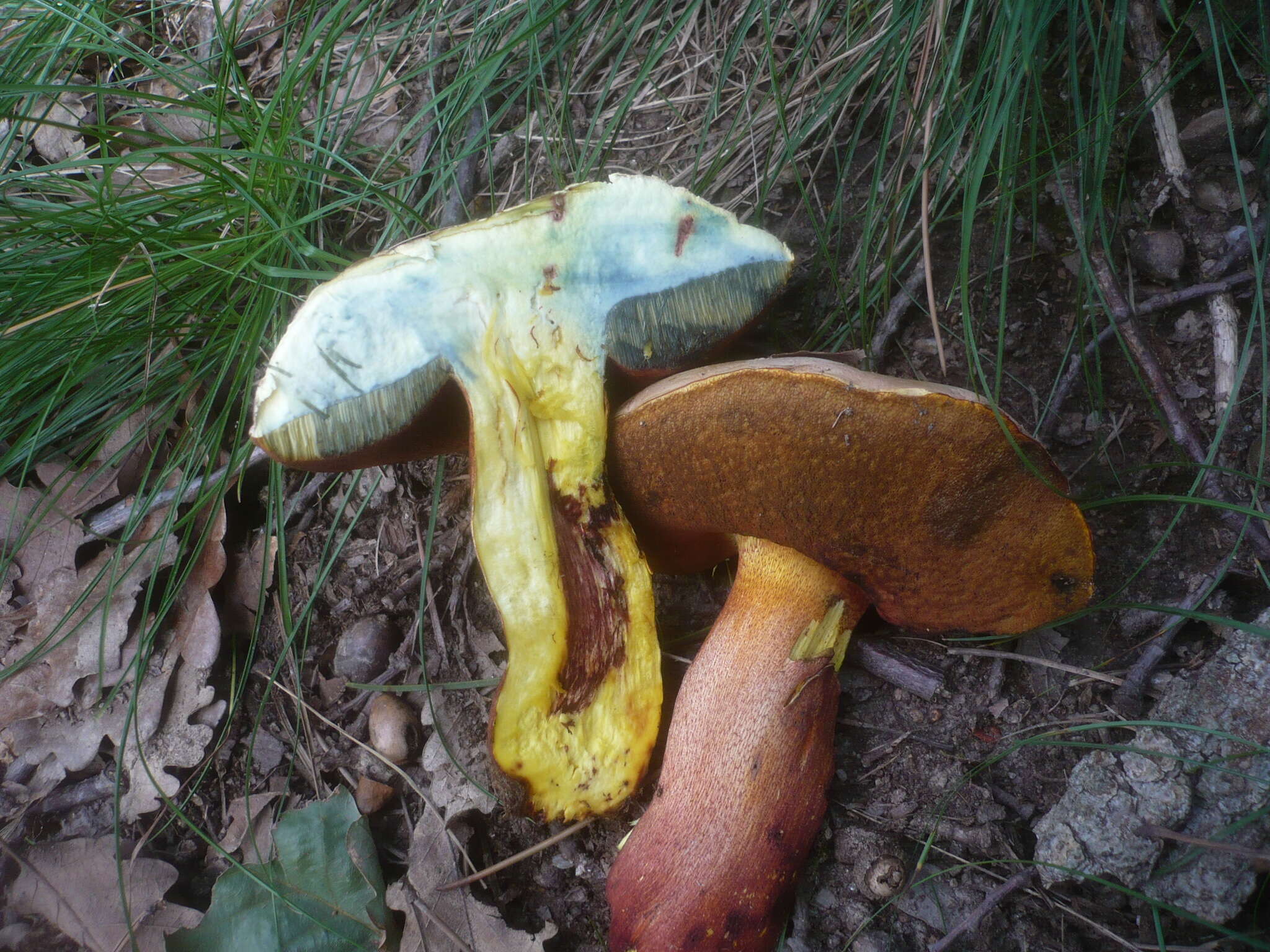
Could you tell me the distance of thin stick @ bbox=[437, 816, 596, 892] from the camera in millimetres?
1525

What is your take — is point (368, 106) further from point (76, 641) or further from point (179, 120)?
point (76, 641)

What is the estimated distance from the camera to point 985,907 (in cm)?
135

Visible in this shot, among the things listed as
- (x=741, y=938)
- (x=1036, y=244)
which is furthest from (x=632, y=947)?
(x=1036, y=244)

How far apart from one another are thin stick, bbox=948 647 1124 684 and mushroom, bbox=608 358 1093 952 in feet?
0.36

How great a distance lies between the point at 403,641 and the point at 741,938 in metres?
0.98

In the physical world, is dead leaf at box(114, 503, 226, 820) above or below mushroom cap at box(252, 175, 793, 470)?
below

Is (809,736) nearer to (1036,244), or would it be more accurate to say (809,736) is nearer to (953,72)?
(1036,244)

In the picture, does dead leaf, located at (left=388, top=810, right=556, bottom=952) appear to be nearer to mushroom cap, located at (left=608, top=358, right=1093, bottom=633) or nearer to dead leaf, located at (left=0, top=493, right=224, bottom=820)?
dead leaf, located at (left=0, top=493, right=224, bottom=820)

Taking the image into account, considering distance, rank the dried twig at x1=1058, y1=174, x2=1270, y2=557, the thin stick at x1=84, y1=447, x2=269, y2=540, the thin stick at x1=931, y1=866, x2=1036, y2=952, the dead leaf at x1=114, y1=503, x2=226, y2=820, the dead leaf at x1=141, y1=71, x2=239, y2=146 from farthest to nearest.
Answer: the dead leaf at x1=141, y1=71, x2=239, y2=146, the thin stick at x1=84, y1=447, x2=269, y2=540, the dead leaf at x1=114, y1=503, x2=226, y2=820, the dried twig at x1=1058, y1=174, x2=1270, y2=557, the thin stick at x1=931, y1=866, x2=1036, y2=952

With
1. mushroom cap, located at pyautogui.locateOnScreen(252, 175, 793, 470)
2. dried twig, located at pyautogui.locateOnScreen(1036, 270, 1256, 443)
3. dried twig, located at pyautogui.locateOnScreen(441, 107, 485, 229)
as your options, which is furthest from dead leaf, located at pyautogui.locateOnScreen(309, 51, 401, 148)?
dried twig, located at pyautogui.locateOnScreen(1036, 270, 1256, 443)

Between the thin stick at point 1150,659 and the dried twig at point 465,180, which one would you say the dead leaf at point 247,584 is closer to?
the dried twig at point 465,180

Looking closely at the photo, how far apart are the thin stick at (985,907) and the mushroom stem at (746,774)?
0.28 m

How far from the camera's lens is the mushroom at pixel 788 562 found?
3.64ft

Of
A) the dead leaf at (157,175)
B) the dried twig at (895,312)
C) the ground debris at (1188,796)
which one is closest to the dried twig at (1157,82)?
the dried twig at (895,312)
